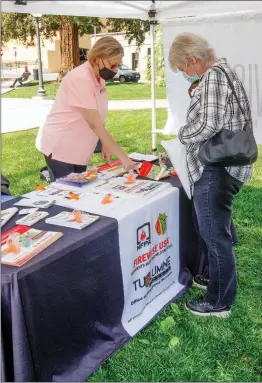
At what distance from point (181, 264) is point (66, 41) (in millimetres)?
12970

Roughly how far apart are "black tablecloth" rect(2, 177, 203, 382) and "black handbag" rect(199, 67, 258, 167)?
538 mm

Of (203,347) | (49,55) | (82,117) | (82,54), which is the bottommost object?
(203,347)

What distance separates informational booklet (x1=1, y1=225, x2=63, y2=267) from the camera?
1663mm

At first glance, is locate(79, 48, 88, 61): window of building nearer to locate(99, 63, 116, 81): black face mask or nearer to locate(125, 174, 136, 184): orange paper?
locate(99, 63, 116, 81): black face mask

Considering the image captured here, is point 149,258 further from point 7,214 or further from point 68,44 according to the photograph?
point 68,44

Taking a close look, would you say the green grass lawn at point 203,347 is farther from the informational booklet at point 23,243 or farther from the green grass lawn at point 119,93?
the green grass lawn at point 119,93

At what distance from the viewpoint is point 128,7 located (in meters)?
3.83

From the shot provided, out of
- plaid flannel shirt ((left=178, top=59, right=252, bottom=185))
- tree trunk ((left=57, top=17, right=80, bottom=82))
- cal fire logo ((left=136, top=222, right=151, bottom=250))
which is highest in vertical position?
tree trunk ((left=57, top=17, right=80, bottom=82))

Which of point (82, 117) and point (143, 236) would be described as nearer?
point (143, 236)

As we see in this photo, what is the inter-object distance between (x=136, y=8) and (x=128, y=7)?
76mm

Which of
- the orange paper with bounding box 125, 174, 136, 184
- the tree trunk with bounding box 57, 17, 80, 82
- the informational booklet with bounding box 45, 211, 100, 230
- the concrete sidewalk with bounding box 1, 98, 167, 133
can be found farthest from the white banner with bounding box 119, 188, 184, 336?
the tree trunk with bounding box 57, 17, 80, 82

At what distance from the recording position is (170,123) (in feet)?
16.0

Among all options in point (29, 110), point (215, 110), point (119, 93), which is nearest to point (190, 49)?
point (215, 110)

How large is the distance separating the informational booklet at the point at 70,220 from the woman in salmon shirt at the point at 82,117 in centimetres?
68
